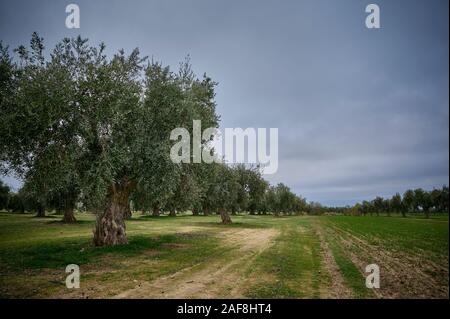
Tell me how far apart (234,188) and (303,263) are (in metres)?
37.3

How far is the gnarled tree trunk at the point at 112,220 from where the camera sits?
76.8 feet

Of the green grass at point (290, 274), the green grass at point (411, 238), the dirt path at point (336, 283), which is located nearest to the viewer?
the dirt path at point (336, 283)

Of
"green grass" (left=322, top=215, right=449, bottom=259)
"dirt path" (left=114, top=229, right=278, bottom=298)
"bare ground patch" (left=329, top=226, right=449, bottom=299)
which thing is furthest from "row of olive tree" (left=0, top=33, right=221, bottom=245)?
"green grass" (left=322, top=215, right=449, bottom=259)

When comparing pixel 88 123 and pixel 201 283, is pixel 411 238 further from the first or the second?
pixel 88 123

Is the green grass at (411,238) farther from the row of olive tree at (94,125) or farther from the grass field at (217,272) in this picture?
the row of olive tree at (94,125)

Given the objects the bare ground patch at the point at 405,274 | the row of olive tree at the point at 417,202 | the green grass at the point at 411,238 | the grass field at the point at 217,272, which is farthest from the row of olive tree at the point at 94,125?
the row of olive tree at the point at 417,202

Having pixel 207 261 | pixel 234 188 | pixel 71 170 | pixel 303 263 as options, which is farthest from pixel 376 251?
pixel 234 188

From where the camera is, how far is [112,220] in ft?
77.7

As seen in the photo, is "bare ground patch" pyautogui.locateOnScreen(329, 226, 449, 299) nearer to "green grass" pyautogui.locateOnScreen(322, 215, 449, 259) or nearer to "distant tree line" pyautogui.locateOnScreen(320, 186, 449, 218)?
"green grass" pyautogui.locateOnScreen(322, 215, 449, 259)

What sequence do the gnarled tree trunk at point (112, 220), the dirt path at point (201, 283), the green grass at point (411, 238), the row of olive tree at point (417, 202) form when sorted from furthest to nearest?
1. the row of olive tree at point (417, 202)
2. the green grass at point (411, 238)
3. the gnarled tree trunk at point (112, 220)
4. the dirt path at point (201, 283)

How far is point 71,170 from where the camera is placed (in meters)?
19.7

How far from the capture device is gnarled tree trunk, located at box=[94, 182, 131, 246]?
76.8 feet

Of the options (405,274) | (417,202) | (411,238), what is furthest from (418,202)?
(405,274)
